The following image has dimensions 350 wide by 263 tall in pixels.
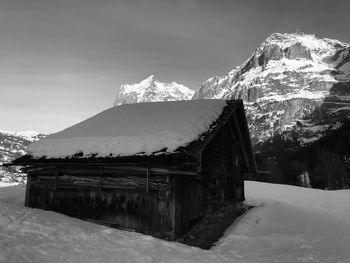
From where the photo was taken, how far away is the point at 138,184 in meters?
11.7

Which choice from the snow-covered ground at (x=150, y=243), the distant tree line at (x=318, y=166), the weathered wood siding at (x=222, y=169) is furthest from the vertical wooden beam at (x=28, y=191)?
the distant tree line at (x=318, y=166)

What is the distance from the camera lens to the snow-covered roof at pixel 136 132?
11555 millimetres

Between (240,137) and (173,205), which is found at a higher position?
(240,137)

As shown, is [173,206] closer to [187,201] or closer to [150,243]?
[187,201]

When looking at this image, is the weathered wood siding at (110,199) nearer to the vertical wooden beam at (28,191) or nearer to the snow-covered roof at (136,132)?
the vertical wooden beam at (28,191)

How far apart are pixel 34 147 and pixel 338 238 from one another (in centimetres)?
1248

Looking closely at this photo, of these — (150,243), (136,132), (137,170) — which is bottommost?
(150,243)

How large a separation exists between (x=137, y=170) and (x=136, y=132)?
164 centimetres

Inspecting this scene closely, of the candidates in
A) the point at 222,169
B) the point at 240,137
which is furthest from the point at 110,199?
the point at 240,137

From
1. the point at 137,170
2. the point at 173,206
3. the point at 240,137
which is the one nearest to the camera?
the point at 173,206

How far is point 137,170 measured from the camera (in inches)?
461

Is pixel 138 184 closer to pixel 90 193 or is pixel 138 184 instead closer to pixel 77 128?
pixel 90 193

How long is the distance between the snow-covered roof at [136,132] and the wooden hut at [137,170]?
4 cm

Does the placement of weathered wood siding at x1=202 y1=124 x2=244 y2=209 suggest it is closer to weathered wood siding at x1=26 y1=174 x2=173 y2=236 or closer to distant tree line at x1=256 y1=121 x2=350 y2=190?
weathered wood siding at x1=26 y1=174 x2=173 y2=236
